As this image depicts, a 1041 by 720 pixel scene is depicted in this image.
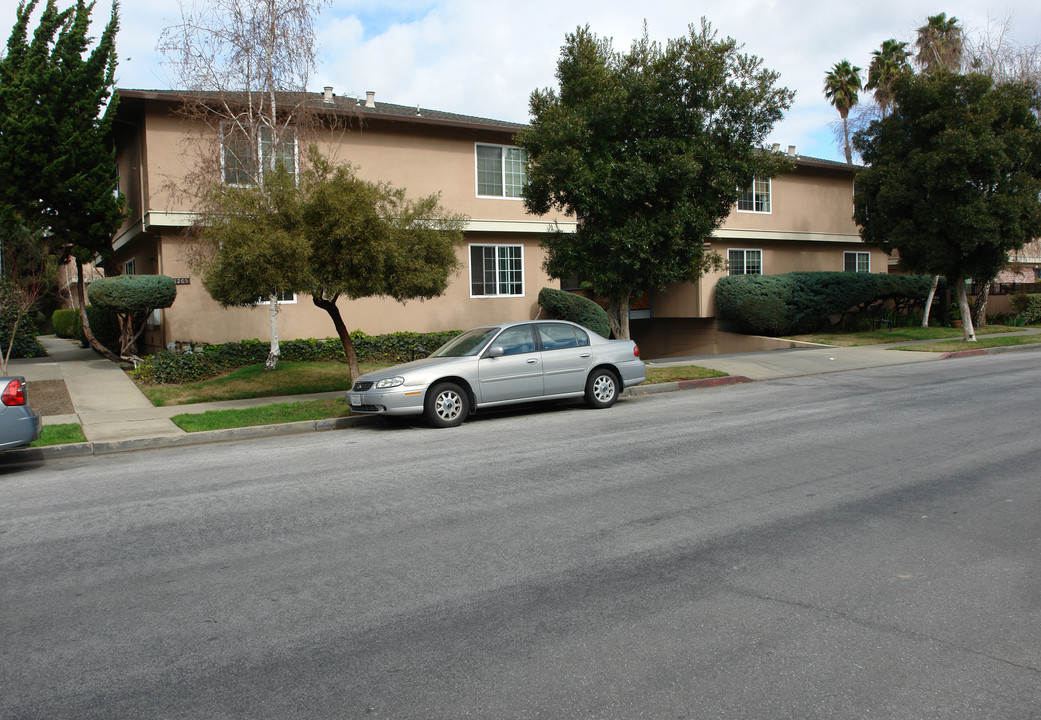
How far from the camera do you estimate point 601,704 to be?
340 centimetres

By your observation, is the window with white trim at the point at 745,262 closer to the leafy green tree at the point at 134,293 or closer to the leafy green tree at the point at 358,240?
the leafy green tree at the point at 358,240

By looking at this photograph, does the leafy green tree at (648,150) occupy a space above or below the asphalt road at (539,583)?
above

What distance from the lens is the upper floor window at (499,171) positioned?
22.1 m

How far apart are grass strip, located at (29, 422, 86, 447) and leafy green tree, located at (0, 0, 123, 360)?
26.3 feet

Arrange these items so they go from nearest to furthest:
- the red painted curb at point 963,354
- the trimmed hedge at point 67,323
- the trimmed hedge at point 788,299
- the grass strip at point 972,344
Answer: the red painted curb at point 963,354, the grass strip at point 972,344, the trimmed hedge at point 788,299, the trimmed hedge at point 67,323

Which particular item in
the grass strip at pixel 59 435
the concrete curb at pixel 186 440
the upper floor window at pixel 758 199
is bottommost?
the concrete curb at pixel 186 440

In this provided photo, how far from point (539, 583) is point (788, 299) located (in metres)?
22.7

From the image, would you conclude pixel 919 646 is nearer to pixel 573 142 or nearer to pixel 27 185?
pixel 573 142

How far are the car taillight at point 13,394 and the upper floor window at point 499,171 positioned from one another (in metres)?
14.6

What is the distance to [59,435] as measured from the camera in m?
10.7

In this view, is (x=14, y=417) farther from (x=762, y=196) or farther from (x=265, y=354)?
(x=762, y=196)

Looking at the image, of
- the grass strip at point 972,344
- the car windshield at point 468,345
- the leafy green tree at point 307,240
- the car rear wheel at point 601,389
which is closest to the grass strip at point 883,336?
the grass strip at point 972,344

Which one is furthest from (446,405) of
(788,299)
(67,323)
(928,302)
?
(67,323)

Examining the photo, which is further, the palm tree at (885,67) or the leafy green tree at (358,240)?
the palm tree at (885,67)
